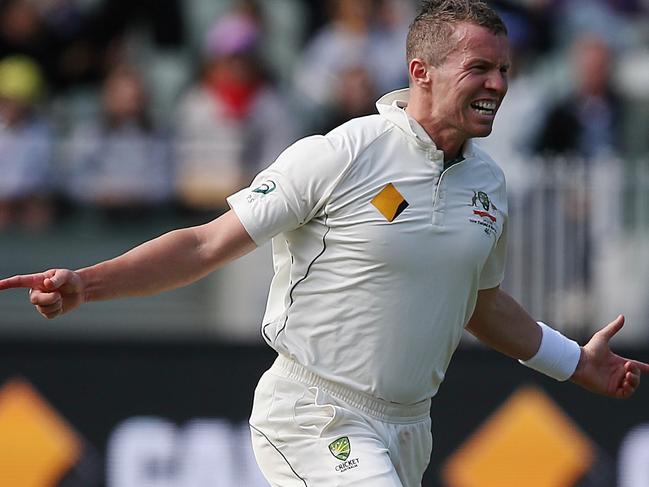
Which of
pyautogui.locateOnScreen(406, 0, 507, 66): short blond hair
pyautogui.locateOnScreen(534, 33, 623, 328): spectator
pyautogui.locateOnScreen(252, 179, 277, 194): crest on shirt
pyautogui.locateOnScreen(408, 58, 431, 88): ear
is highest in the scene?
pyautogui.locateOnScreen(406, 0, 507, 66): short blond hair

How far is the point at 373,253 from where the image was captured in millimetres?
4660

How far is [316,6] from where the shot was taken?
12125mm

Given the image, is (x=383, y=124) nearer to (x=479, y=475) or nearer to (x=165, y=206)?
(x=479, y=475)

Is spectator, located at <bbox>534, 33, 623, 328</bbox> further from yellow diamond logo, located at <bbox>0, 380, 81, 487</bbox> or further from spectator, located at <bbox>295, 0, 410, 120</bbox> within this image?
yellow diamond logo, located at <bbox>0, 380, 81, 487</bbox>

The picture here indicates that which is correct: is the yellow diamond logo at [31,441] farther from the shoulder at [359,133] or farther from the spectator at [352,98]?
the shoulder at [359,133]

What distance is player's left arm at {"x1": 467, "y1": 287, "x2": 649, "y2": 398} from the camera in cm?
527

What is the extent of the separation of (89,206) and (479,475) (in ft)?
10.9

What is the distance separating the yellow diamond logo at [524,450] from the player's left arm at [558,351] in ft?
10.6

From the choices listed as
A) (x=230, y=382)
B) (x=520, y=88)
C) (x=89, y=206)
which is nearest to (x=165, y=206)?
(x=89, y=206)

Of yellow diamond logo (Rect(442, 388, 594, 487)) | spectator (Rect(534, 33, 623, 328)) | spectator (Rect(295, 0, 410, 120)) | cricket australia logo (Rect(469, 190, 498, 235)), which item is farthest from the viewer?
spectator (Rect(295, 0, 410, 120))

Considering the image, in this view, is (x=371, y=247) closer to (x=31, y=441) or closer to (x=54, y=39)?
(x=31, y=441)

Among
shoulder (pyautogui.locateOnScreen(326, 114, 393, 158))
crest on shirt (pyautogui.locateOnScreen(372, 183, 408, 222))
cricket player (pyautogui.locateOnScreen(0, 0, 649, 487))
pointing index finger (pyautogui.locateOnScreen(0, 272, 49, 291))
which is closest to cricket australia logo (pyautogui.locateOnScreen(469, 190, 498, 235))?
cricket player (pyautogui.locateOnScreen(0, 0, 649, 487))

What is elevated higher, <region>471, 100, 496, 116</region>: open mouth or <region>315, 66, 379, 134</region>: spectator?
<region>471, 100, 496, 116</region>: open mouth

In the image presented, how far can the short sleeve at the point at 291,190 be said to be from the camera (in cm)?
457
